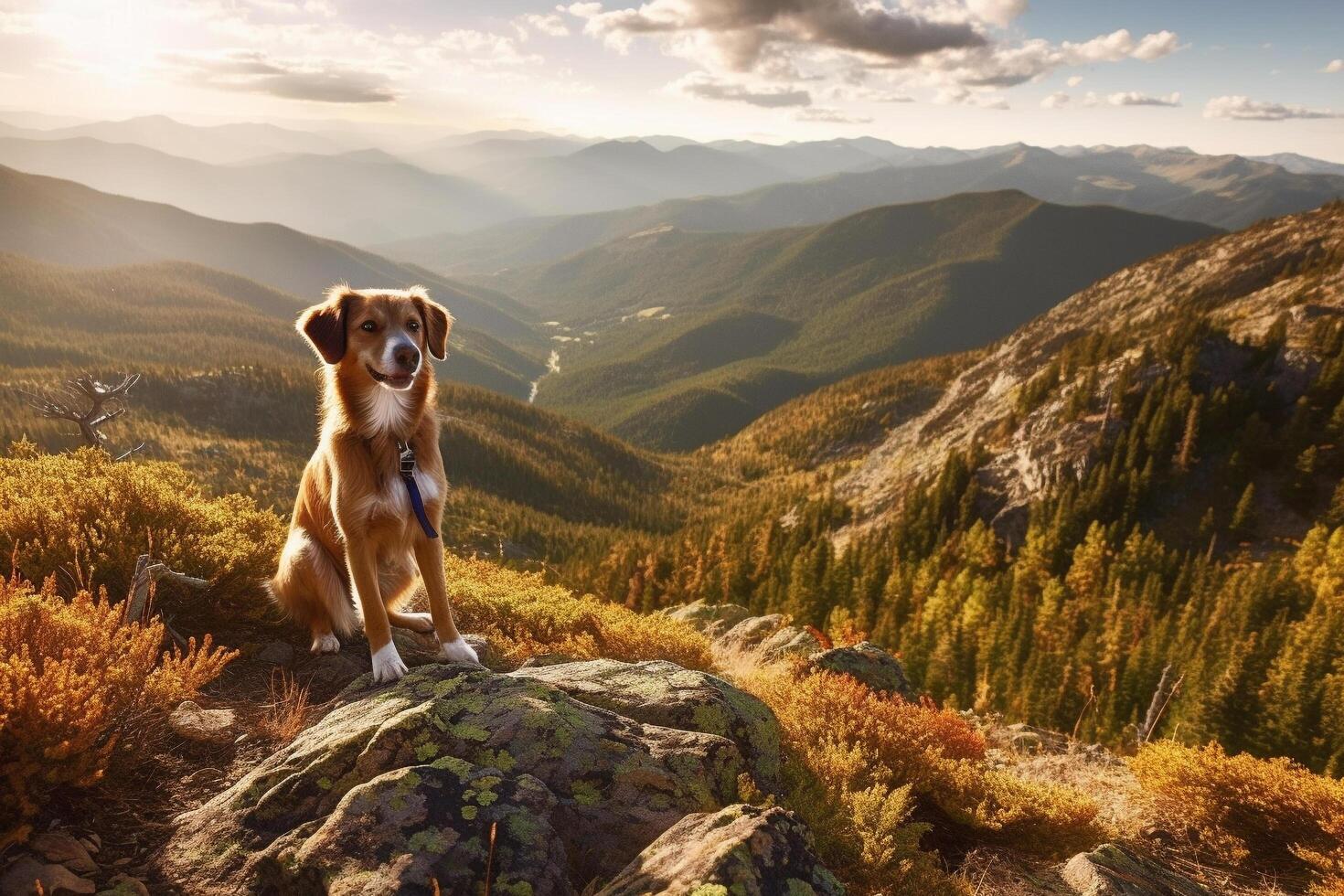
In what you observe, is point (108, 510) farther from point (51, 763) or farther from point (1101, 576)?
point (1101, 576)

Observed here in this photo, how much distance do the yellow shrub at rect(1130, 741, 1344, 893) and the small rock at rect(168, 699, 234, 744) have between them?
987 cm

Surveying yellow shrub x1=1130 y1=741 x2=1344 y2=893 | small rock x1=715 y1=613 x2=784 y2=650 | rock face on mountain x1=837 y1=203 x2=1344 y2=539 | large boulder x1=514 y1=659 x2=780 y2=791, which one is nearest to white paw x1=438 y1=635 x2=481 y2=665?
large boulder x1=514 y1=659 x2=780 y2=791

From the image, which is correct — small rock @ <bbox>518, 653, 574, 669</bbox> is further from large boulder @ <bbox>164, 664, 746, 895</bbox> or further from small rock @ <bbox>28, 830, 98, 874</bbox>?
small rock @ <bbox>28, 830, 98, 874</bbox>

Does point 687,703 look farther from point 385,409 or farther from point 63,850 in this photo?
point 63,850

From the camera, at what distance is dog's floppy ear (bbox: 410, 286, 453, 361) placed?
18.1 ft

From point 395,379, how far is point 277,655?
4023 mm

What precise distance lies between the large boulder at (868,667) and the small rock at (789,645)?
1.41 m

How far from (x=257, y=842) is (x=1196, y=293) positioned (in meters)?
125

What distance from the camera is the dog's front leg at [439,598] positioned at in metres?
5.66

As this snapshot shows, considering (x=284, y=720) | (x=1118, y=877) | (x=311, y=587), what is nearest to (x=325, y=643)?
(x=311, y=587)

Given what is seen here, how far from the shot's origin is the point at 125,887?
324cm

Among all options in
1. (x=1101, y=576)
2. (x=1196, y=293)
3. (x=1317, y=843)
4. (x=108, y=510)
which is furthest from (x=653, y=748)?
(x=1196, y=293)

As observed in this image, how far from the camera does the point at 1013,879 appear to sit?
5320 mm

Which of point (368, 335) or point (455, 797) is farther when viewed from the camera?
point (368, 335)
